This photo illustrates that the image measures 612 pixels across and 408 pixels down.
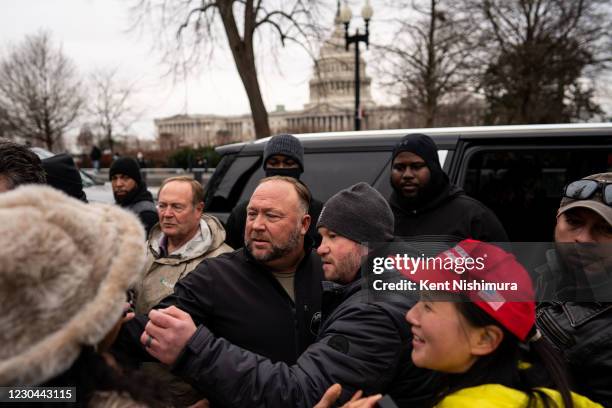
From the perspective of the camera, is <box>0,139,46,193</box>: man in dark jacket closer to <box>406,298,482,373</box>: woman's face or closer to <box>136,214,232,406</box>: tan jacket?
<box>136,214,232,406</box>: tan jacket

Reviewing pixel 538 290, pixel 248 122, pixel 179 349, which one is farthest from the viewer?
pixel 248 122

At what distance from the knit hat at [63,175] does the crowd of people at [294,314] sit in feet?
3.51

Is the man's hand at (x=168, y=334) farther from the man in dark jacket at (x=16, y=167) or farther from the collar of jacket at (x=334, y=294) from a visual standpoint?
the man in dark jacket at (x=16, y=167)

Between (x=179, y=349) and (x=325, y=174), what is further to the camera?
(x=325, y=174)

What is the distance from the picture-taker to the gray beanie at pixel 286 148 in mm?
3982

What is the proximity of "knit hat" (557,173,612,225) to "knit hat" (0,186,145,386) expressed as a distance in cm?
187

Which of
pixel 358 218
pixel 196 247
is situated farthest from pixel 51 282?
pixel 196 247

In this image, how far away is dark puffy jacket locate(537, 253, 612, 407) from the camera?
5.82ft

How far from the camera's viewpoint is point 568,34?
21.0m

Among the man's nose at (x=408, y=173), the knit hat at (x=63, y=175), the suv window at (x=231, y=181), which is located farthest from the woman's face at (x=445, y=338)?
the suv window at (x=231, y=181)

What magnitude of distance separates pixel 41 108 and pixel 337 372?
37130 millimetres

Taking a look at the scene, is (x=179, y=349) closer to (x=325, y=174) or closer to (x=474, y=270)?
(x=474, y=270)

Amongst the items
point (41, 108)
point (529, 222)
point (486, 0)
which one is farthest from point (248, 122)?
point (529, 222)

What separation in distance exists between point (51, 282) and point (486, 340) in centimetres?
119
